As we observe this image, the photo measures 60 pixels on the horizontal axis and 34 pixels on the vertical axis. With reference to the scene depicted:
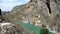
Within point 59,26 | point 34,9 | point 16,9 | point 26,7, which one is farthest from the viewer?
point 16,9

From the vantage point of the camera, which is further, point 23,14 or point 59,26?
point 23,14

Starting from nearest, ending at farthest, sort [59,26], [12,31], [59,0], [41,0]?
[12,31]
[59,26]
[59,0]
[41,0]

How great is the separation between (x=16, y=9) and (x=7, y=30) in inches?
3295

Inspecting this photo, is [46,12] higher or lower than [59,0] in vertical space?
lower

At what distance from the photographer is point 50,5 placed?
2156 inches

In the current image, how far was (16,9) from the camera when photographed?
9881 cm

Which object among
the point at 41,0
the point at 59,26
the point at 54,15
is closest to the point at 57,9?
the point at 54,15

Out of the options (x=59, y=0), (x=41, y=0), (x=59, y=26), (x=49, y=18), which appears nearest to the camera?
(x=59, y=26)

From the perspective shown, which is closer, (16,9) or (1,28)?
(1,28)

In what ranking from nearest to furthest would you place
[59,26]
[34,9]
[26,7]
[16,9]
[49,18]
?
[59,26] → [49,18] → [34,9] → [26,7] → [16,9]

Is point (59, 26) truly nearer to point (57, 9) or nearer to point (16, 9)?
point (57, 9)

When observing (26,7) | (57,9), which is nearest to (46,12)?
(57,9)

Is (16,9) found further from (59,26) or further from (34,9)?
(59,26)

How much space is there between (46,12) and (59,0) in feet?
27.6
